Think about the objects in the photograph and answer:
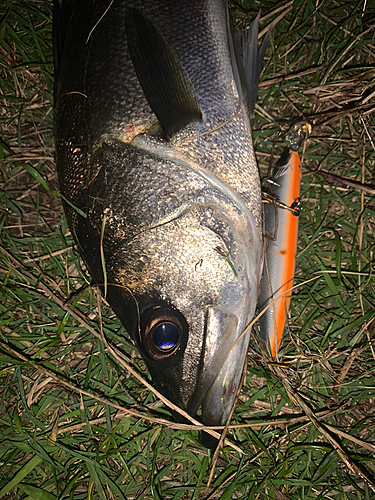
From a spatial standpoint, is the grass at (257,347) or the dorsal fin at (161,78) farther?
the grass at (257,347)

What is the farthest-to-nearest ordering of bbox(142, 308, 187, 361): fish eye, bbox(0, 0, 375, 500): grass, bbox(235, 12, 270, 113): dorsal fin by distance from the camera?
bbox(0, 0, 375, 500): grass, bbox(235, 12, 270, 113): dorsal fin, bbox(142, 308, 187, 361): fish eye

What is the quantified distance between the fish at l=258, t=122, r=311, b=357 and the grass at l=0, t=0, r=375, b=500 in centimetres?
15

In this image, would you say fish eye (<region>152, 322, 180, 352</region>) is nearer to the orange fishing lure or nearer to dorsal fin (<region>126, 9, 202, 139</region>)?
the orange fishing lure

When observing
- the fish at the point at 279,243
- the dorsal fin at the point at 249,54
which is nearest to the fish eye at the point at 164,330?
the fish at the point at 279,243

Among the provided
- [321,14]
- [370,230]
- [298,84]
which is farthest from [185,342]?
[321,14]

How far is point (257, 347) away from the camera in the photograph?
2.22 meters

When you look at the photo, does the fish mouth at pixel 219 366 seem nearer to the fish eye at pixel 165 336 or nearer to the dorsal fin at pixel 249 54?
the fish eye at pixel 165 336

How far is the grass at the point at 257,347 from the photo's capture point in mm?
2125

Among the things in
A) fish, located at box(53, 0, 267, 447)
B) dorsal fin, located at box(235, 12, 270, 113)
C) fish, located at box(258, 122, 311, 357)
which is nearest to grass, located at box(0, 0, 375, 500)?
fish, located at box(258, 122, 311, 357)

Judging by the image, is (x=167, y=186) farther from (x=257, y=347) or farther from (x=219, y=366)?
(x=257, y=347)

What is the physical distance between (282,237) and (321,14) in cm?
142

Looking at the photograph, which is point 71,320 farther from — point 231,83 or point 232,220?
point 231,83

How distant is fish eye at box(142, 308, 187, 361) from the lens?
5.15 feet

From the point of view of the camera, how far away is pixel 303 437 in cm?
217
